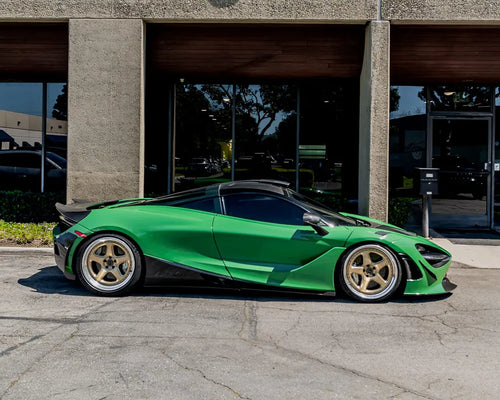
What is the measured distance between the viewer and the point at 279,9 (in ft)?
33.6

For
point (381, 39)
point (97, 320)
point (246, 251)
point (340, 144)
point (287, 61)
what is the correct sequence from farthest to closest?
point (340, 144) < point (287, 61) < point (381, 39) < point (246, 251) < point (97, 320)

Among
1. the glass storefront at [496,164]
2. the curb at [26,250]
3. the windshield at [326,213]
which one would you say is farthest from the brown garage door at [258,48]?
the windshield at [326,213]

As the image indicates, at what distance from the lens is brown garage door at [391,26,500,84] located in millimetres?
10836

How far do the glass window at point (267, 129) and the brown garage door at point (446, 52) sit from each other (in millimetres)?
2464

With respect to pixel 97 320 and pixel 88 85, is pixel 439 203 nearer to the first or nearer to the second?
pixel 88 85

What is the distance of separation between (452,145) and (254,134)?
4.41m

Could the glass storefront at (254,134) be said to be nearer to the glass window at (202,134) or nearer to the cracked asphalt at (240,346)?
the glass window at (202,134)

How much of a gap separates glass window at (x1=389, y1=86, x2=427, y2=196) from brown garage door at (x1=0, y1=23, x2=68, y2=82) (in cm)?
717

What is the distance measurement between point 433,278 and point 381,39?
5.55 m

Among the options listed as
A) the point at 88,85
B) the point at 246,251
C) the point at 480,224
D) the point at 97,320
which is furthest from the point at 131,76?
the point at 480,224

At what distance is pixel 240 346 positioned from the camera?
449 cm

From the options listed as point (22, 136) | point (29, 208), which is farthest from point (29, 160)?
point (29, 208)

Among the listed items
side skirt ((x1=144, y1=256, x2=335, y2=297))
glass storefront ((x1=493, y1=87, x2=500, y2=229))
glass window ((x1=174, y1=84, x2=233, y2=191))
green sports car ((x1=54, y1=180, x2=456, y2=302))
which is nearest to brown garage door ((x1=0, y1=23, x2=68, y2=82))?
glass window ((x1=174, y1=84, x2=233, y2=191))

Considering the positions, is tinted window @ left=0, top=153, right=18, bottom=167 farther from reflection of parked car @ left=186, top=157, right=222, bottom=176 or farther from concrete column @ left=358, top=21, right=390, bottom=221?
concrete column @ left=358, top=21, right=390, bottom=221
